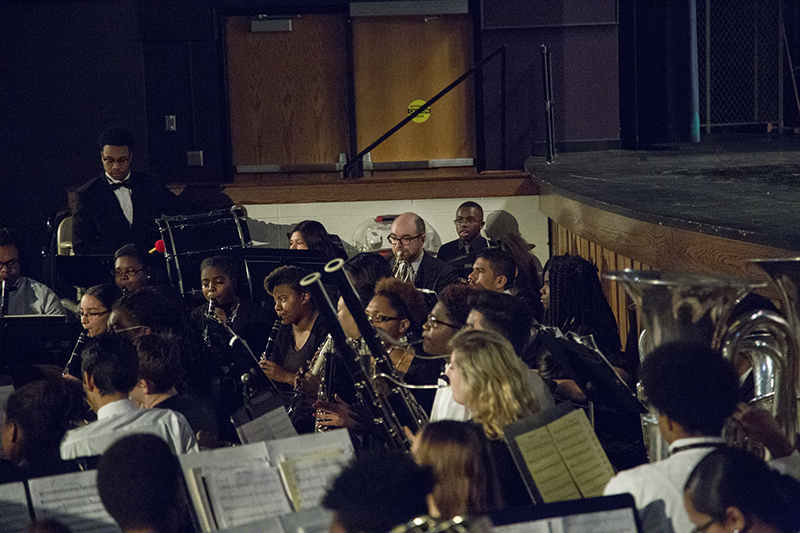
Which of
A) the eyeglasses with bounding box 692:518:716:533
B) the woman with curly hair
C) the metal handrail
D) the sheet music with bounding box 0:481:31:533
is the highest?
the metal handrail

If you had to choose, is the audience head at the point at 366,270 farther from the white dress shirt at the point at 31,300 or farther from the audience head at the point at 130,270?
the white dress shirt at the point at 31,300

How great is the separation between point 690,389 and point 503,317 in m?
1.23

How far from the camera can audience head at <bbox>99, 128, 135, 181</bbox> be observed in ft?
20.9

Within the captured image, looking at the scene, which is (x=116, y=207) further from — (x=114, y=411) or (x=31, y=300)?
(x=114, y=411)

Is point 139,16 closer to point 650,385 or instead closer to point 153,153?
point 153,153

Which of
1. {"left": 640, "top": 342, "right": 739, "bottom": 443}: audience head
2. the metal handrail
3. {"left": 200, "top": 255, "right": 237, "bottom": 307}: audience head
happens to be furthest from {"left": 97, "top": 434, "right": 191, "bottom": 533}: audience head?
the metal handrail

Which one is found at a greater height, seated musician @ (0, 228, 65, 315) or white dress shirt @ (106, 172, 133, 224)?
white dress shirt @ (106, 172, 133, 224)

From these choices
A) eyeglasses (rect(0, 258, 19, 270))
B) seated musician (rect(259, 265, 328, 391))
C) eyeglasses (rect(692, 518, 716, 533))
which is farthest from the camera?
eyeglasses (rect(0, 258, 19, 270))

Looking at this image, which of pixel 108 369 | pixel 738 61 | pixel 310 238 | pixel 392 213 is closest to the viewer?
pixel 108 369

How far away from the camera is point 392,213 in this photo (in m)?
8.28

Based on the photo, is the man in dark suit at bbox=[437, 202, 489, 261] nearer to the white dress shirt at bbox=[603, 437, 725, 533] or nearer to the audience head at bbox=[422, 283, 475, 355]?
the audience head at bbox=[422, 283, 475, 355]

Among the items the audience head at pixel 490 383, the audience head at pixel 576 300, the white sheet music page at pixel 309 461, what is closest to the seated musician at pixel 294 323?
the audience head at pixel 576 300

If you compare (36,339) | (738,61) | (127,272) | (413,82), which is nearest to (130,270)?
(127,272)

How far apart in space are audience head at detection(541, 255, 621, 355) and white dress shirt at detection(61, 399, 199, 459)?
243cm
